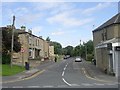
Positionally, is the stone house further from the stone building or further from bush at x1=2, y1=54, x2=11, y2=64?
the stone building

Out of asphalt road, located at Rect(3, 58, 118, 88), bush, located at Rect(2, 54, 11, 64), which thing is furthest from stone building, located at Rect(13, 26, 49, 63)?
asphalt road, located at Rect(3, 58, 118, 88)

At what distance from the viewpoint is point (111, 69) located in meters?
39.6

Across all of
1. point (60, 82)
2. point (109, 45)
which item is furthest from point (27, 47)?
point (60, 82)

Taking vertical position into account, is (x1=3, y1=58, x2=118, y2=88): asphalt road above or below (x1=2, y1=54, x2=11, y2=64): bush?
below

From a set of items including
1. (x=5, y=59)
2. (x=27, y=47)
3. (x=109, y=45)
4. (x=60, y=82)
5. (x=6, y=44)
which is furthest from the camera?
(x=27, y=47)

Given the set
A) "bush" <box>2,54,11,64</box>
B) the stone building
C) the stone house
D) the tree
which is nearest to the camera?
the stone house

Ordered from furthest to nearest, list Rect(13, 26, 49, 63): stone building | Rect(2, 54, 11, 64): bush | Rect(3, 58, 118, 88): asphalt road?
Rect(13, 26, 49, 63): stone building
Rect(2, 54, 11, 64): bush
Rect(3, 58, 118, 88): asphalt road

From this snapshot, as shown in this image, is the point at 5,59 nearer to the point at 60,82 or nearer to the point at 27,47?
the point at 27,47

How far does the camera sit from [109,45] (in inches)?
1572

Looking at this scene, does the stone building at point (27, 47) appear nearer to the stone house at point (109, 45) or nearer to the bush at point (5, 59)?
the bush at point (5, 59)

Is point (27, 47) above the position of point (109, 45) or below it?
above

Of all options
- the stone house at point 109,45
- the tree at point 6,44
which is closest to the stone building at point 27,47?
the tree at point 6,44

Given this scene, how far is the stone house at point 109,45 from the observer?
37969 millimetres

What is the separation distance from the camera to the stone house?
3797 centimetres
